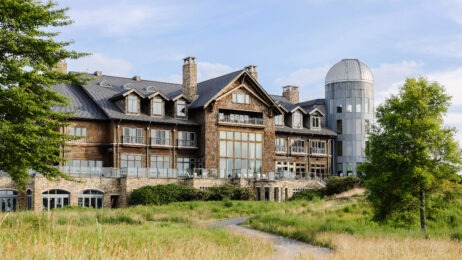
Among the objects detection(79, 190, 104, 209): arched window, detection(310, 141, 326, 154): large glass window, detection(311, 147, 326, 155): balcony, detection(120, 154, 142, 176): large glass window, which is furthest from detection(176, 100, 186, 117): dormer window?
detection(311, 147, 326, 155): balcony

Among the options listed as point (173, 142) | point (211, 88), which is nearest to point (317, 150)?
point (211, 88)

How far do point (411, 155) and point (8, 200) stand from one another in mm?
27277

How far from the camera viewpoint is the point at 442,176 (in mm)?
27609

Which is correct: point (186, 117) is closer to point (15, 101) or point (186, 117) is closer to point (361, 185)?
point (361, 185)

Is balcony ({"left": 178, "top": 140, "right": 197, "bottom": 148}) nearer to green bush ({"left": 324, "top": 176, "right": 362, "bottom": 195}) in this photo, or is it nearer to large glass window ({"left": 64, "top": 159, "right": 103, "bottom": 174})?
large glass window ({"left": 64, "top": 159, "right": 103, "bottom": 174})

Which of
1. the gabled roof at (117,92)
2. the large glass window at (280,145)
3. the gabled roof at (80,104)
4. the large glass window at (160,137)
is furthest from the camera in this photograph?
the large glass window at (280,145)

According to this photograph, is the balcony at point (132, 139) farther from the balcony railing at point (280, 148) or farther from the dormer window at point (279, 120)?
the dormer window at point (279, 120)

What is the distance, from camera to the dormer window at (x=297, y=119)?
188 ft

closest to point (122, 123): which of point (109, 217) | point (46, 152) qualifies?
point (109, 217)

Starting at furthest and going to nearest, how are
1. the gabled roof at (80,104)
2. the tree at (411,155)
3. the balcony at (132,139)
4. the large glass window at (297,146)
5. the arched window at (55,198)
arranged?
the large glass window at (297,146), the balcony at (132,139), the gabled roof at (80,104), the arched window at (55,198), the tree at (411,155)

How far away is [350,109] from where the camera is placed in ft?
198

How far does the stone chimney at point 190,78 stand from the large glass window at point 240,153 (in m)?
4.63

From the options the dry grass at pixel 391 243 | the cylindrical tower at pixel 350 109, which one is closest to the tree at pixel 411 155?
the dry grass at pixel 391 243

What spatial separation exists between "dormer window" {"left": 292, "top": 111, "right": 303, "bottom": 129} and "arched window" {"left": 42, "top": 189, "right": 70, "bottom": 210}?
23.5 m
